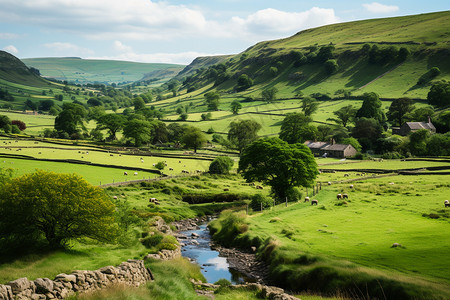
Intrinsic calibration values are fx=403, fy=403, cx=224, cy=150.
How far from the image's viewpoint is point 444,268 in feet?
93.9

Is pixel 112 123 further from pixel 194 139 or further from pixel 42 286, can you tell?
pixel 42 286

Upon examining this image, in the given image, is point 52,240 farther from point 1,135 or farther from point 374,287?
point 1,135

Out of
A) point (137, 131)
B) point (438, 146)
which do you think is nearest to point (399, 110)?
point (438, 146)

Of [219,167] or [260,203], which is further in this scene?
[219,167]

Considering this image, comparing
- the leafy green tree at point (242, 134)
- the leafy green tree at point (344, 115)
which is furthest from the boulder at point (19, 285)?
the leafy green tree at point (344, 115)

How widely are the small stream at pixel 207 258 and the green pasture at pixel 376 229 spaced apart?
5.29 m

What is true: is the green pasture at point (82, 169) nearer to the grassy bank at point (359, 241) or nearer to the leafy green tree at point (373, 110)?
the grassy bank at point (359, 241)

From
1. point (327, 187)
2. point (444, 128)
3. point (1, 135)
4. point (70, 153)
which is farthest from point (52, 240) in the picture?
point (444, 128)

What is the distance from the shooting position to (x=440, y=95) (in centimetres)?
15400

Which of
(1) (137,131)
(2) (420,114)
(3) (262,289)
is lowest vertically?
(3) (262,289)

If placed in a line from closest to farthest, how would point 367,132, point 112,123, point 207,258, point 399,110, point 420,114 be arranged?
point 207,258
point 367,132
point 420,114
point 112,123
point 399,110

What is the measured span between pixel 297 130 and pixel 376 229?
104m

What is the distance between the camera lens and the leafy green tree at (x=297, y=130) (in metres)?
141

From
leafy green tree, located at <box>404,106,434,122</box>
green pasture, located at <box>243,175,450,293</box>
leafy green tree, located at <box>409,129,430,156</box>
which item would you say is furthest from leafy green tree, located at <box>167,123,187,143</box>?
green pasture, located at <box>243,175,450,293</box>
